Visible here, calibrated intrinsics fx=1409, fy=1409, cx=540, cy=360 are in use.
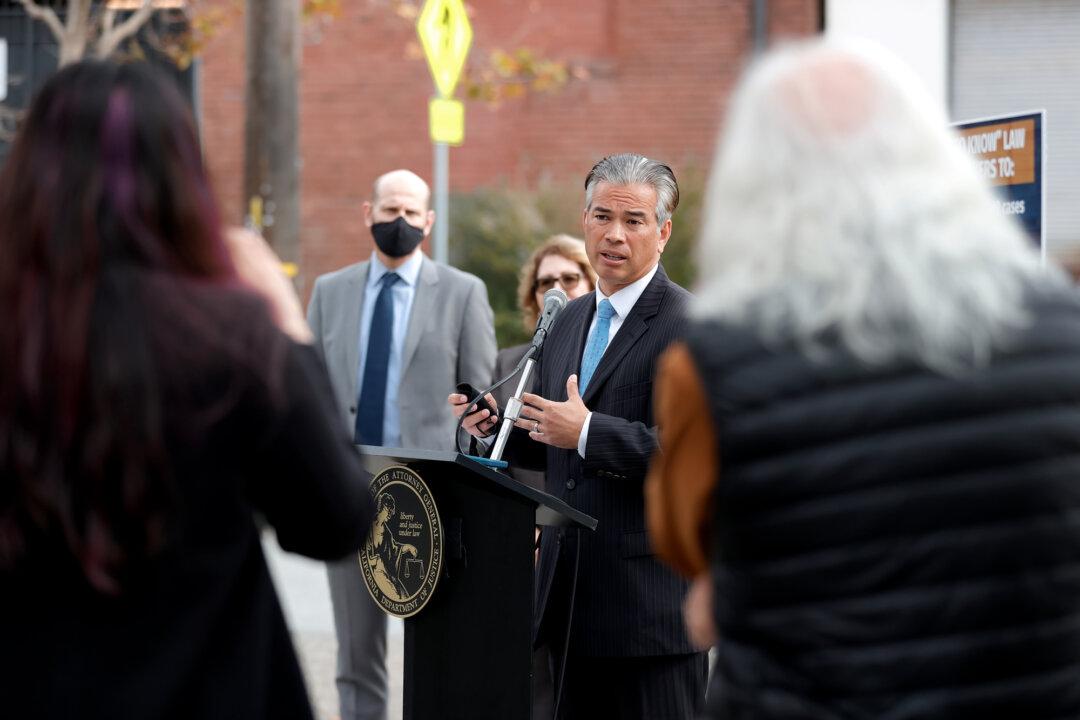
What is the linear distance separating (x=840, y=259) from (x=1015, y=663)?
23.9 inches

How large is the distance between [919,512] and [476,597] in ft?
6.88

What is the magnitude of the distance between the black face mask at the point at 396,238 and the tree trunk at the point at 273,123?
3856mm

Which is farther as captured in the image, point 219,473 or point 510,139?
point 510,139

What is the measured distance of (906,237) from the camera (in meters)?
1.94

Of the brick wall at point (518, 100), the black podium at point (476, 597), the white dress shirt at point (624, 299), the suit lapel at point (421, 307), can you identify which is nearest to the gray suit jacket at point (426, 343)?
the suit lapel at point (421, 307)

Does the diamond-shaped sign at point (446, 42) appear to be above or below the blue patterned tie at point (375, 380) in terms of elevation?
above

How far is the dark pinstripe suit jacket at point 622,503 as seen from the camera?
3.90 metres

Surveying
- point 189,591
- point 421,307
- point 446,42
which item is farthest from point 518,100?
point 189,591

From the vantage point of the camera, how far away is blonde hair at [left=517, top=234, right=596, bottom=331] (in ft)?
21.7

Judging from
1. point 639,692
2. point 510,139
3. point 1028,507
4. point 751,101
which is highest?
point 510,139

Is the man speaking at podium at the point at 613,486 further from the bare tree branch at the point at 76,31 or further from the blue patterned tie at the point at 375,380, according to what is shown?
the bare tree branch at the point at 76,31

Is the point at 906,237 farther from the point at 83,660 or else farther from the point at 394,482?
the point at 394,482

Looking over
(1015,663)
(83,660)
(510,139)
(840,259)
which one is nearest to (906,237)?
(840,259)

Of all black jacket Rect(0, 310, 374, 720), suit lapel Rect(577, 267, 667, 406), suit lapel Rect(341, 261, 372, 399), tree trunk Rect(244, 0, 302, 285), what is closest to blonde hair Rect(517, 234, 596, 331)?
suit lapel Rect(341, 261, 372, 399)
